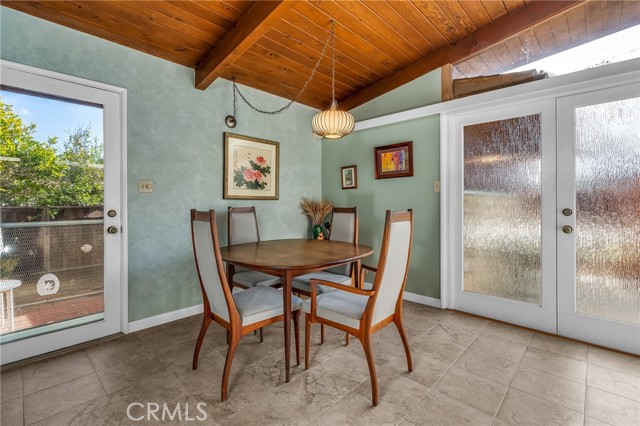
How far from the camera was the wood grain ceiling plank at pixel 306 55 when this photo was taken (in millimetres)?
2594

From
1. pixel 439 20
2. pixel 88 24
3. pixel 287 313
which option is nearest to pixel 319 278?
pixel 287 313

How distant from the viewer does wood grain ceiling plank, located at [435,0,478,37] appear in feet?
7.78

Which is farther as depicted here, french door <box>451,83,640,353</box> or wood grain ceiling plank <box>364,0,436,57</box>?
wood grain ceiling plank <box>364,0,436,57</box>

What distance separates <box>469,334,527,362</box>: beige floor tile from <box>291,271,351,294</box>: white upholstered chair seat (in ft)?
3.67

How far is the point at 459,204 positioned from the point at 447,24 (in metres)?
1.68

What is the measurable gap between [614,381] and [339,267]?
2.00 metres

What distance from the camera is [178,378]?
1843 mm

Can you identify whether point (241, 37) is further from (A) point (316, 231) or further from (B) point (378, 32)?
(A) point (316, 231)

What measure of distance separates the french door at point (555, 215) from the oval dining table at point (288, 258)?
52.8 inches

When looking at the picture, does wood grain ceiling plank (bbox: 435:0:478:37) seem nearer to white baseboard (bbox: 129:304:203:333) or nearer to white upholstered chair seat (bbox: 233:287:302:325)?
white upholstered chair seat (bbox: 233:287:302:325)

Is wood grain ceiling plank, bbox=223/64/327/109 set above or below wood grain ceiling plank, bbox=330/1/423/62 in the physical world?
below

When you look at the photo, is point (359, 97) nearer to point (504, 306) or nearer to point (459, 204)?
point (459, 204)

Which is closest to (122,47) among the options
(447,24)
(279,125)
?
(279,125)

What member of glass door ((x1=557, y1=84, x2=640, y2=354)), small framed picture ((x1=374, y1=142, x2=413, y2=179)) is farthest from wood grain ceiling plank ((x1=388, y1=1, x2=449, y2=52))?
glass door ((x1=557, y1=84, x2=640, y2=354))
